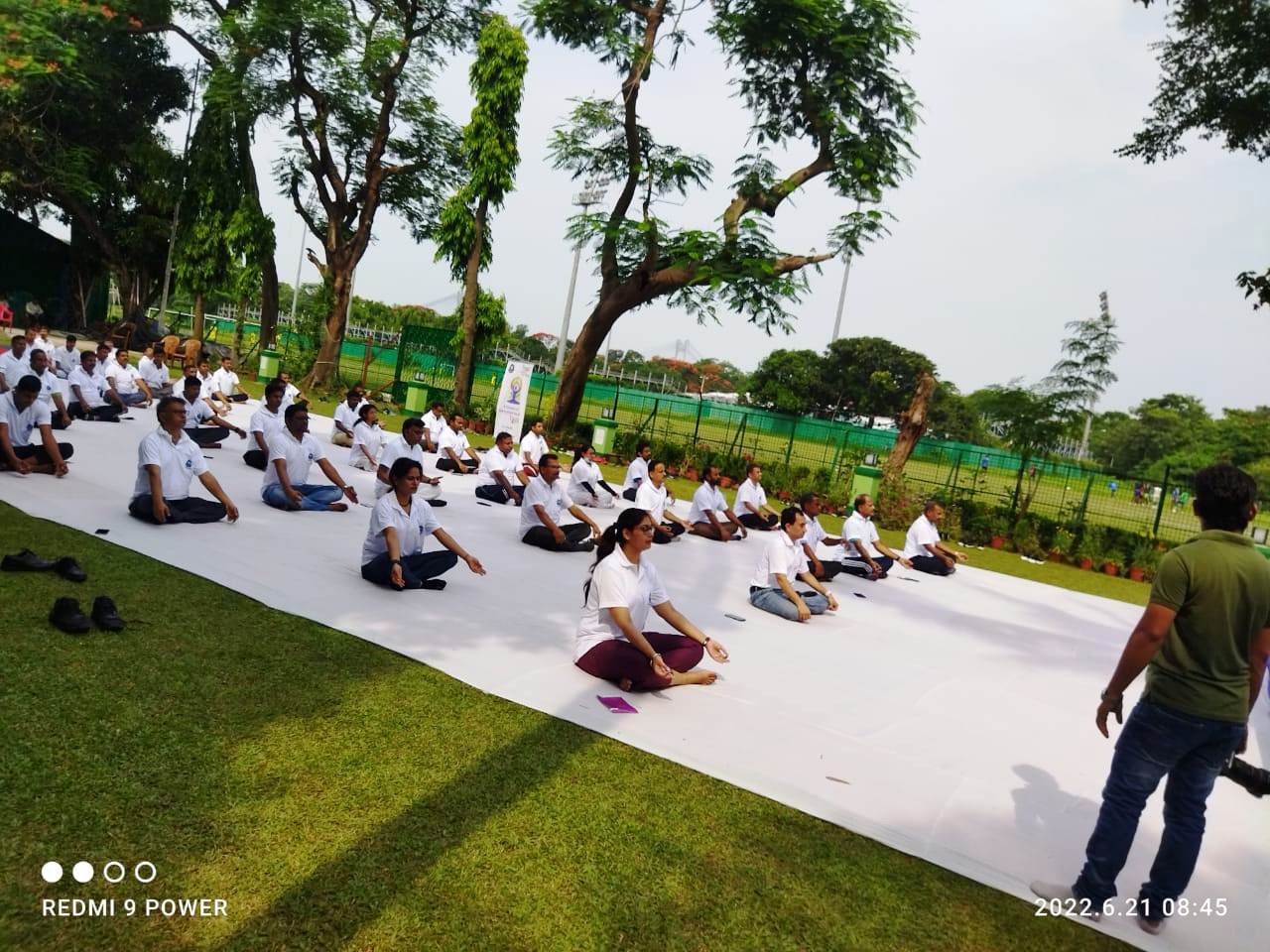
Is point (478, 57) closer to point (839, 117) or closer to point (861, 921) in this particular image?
point (839, 117)

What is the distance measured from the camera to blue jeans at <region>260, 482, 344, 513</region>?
9000 millimetres

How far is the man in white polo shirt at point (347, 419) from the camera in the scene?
1403 centimetres

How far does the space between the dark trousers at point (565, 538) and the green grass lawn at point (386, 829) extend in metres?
4.48

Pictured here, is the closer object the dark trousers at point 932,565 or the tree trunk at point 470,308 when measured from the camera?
the dark trousers at point 932,565

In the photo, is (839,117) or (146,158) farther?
(146,158)

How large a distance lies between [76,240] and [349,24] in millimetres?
14870

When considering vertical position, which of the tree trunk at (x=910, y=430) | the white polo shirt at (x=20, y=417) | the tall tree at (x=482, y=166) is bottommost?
the white polo shirt at (x=20, y=417)

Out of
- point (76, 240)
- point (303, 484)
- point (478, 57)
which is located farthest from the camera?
point (76, 240)

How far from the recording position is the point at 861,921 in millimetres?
3314

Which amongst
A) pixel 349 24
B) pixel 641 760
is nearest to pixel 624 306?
pixel 349 24

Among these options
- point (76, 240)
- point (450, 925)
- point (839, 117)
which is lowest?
point (450, 925)

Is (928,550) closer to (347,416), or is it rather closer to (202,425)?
(347,416)

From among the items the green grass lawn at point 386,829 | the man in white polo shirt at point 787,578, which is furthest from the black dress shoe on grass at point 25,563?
the man in white polo shirt at point 787,578

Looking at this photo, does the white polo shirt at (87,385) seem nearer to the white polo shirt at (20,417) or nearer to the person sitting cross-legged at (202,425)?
the person sitting cross-legged at (202,425)
